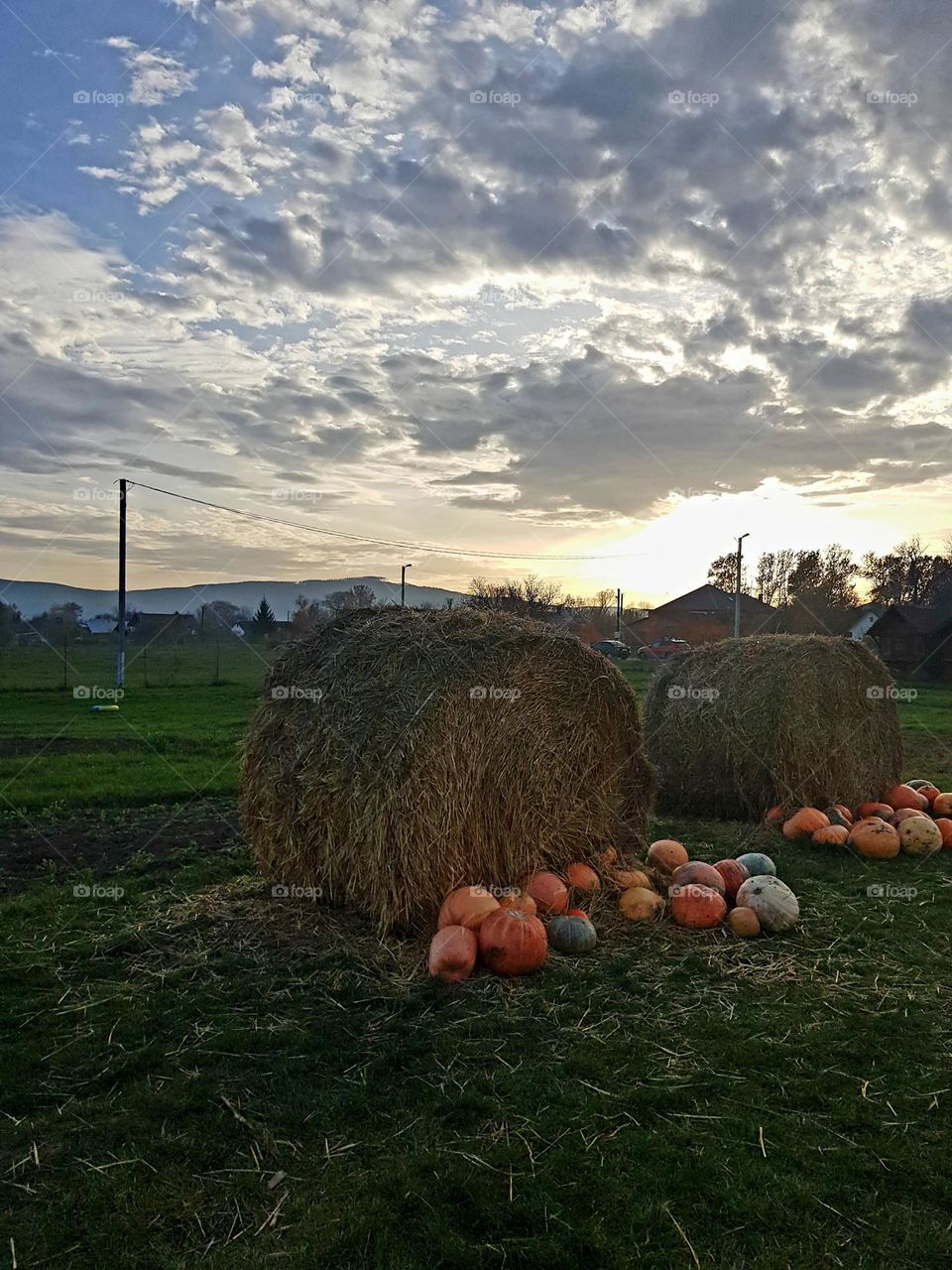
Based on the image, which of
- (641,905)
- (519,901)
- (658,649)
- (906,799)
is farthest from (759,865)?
(658,649)

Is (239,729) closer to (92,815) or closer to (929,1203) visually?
(92,815)

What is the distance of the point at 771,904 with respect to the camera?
22.1 ft

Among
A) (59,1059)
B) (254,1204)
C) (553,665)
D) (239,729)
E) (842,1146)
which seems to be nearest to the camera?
(254,1204)

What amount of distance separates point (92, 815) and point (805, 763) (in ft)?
29.4

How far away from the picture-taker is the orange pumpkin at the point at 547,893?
6754mm

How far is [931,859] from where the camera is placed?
359 inches

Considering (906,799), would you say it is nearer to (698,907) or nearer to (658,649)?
(698,907)

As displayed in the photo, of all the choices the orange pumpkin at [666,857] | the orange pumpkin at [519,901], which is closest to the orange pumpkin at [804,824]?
the orange pumpkin at [666,857]

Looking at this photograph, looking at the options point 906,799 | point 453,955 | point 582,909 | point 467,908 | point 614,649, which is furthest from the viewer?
point 614,649

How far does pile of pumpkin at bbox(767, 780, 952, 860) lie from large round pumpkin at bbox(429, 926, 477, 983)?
215 inches

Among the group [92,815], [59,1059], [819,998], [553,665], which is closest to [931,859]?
[819,998]

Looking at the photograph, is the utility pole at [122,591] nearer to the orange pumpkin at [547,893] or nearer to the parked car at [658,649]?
the orange pumpkin at [547,893]

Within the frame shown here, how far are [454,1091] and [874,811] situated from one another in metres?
8.14

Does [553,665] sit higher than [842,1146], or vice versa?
[553,665]
